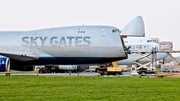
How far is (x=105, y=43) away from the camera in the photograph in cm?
3066

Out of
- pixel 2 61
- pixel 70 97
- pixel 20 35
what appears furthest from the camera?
pixel 20 35

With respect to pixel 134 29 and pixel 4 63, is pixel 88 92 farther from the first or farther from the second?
pixel 4 63

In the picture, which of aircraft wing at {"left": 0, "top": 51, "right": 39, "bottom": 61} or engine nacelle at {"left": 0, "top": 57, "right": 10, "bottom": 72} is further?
aircraft wing at {"left": 0, "top": 51, "right": 39, "bottom": 61}

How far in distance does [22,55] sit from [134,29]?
43.3 ft

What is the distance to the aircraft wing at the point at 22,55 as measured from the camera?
31.5 meters

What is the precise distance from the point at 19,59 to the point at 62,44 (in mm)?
5413

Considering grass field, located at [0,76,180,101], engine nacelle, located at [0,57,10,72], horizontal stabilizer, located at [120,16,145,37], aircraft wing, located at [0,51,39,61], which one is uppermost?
horizontal stabilizer, located at [120,16,145,37]

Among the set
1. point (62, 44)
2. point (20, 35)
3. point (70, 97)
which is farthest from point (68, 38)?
point (70, 97)

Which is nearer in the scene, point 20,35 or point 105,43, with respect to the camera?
point 105,43

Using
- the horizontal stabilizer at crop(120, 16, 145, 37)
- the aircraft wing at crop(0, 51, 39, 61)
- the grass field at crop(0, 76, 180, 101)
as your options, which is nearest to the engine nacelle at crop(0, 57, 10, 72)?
the aircraft wing at crop(0, 51, 39, 61)

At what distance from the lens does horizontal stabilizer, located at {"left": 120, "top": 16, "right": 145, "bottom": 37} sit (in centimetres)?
3117

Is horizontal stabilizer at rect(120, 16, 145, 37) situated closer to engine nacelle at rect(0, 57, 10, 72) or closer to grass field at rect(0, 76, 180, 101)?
grass field at rect(0, 76, 180, 101)

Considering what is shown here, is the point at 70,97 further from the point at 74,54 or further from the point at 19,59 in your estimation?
the point at 19,59

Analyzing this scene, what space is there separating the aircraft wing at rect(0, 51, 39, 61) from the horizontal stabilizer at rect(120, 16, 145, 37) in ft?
34.4
